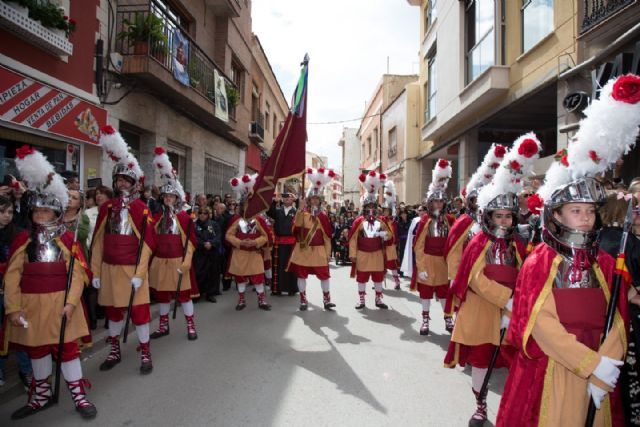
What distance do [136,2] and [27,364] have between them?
8.35m

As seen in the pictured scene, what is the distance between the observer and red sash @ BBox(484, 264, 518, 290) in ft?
11.0

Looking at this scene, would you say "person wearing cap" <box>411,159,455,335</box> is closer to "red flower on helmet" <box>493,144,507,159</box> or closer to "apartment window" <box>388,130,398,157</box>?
"red flower on helmet" <box>493,144,507,159</box>

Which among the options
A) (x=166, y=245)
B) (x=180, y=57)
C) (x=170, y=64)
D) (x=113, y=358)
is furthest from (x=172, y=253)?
(x=180, y=57)

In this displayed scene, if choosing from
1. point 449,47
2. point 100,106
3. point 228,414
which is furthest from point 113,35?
point 449,47

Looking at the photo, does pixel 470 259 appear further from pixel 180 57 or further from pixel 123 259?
pixel 180 57

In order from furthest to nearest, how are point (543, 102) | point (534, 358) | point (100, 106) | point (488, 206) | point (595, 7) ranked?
point (543, 102)
point (100, 106)
point (595, 7)
point (488, 206)
point (534, 358)

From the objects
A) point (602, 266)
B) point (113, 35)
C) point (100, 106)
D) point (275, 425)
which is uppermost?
point (113, 35)

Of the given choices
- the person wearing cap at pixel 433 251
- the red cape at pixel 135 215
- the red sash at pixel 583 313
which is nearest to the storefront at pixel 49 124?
the red cape at pixel 135 215

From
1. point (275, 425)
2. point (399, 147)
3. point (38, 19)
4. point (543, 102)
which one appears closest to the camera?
point (275, 425)

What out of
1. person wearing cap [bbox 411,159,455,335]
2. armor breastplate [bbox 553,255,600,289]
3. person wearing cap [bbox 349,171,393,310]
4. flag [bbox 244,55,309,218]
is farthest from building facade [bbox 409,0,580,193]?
armor breastplate [bbox 553,255,600,289]

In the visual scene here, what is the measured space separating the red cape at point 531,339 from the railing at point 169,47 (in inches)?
333

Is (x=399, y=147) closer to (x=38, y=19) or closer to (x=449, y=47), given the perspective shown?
(x=449, y=47)

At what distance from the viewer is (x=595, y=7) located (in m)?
7.34

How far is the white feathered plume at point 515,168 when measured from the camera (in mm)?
3316
